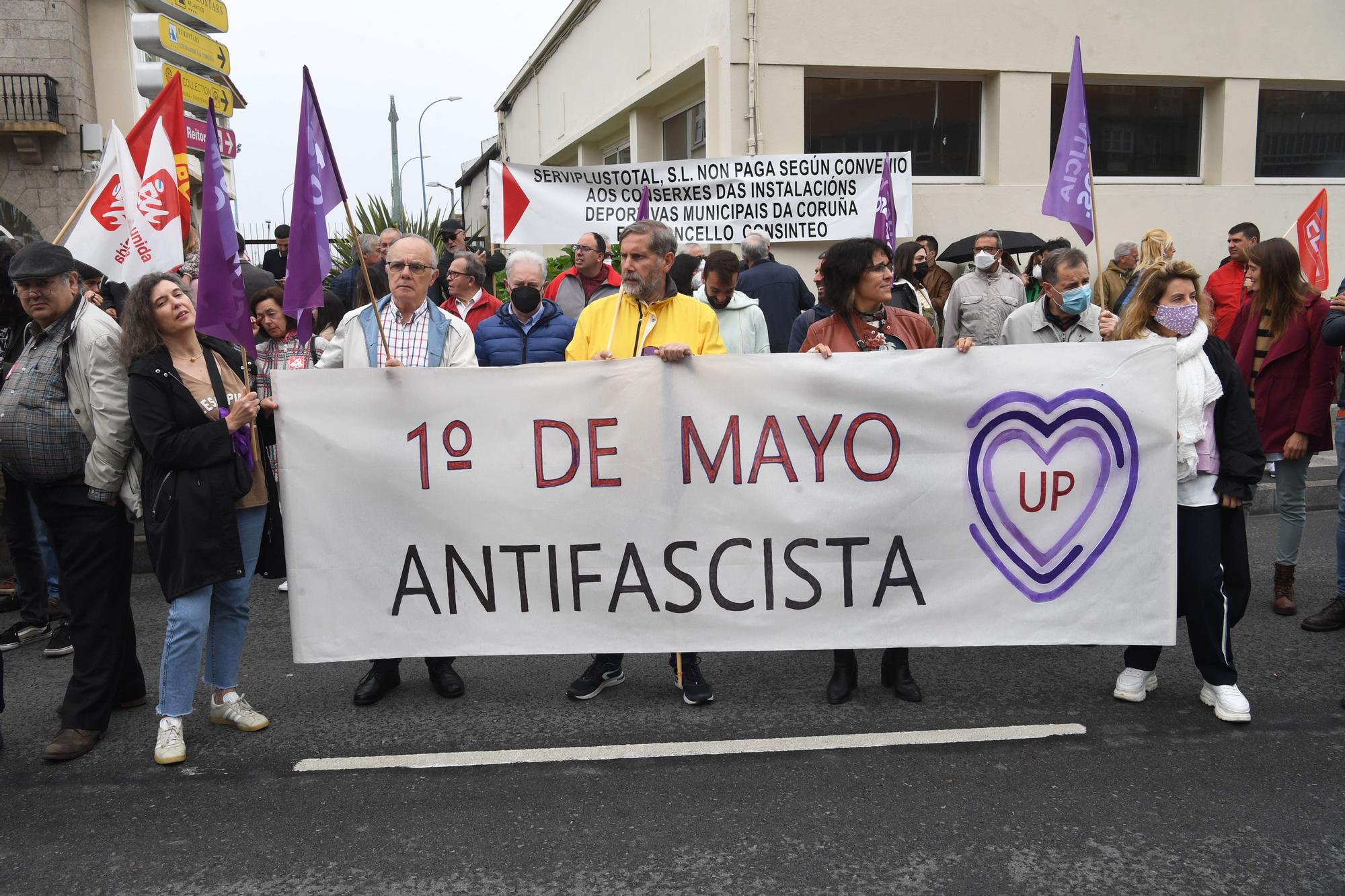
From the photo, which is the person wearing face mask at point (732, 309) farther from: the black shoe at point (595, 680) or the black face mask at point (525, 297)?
the black shoe at point (595, 680)

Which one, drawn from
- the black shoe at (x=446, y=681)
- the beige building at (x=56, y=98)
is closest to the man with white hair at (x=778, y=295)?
the black shoe at (x=446, y=681)

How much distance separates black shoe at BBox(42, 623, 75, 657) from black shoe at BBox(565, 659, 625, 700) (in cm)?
277

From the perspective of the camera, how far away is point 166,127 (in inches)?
237

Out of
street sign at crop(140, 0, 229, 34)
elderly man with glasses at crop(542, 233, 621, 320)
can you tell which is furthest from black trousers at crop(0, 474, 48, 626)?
street sign at crop(140, 0, 229, 34)

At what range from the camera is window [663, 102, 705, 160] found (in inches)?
506

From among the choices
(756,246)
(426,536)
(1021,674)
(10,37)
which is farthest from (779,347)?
(10,37)

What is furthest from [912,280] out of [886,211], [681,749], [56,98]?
[56,98]

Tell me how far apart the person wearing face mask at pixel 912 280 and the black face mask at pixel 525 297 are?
3.14 m

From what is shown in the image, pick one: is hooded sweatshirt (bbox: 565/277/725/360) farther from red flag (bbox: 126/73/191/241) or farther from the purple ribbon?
red flag (bbox: 126/73/191/241)

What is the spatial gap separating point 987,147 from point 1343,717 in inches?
355

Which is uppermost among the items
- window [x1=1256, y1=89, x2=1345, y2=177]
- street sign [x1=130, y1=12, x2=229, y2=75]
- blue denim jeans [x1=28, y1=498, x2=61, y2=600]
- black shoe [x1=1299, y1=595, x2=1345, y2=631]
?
street sign [x1=130, y1=12, x2=229, y2=75]

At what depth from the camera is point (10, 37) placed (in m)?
17.8

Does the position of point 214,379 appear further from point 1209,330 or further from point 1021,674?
point 1209,330

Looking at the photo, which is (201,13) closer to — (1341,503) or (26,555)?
(26,555)
